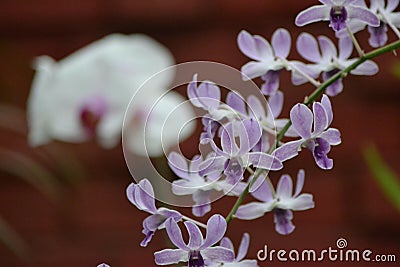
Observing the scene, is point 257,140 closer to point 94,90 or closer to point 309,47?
point 309,47

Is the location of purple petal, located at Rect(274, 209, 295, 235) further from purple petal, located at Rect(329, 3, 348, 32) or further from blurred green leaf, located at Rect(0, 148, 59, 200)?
blurred green leaf, located at Rect(0, 148, 59, 200)

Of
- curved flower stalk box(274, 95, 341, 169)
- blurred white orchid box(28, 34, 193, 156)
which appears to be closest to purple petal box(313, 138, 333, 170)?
curved flower stalk box(274, 95, 341, 169)

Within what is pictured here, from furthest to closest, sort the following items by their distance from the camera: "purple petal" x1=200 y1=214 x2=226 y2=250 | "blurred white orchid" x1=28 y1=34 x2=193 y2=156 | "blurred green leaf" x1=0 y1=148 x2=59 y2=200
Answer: "blurred green leaf" x1=0 y1=148 x2=59 y2=200, "blurred white orchid" x1=28 y1=34 x2=193 y2=156, "purple petal" x1=200 y1=214 x2=226 y2=250

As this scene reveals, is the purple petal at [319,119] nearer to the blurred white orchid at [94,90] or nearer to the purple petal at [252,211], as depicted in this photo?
the purple petal at [252,211]

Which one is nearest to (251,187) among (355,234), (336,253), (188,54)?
(336,253)

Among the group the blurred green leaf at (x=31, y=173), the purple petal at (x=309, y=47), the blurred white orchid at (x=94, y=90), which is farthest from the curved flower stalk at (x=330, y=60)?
the blurred green leaf at (x=31, y=173)

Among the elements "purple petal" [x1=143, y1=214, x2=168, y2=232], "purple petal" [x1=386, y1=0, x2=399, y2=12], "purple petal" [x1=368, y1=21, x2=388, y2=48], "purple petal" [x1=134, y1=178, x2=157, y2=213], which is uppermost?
"purple petal" [x1=386, y1=0, x2=399, y2=12]

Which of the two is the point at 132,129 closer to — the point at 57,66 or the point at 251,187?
the point at 57,66
